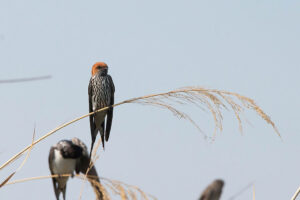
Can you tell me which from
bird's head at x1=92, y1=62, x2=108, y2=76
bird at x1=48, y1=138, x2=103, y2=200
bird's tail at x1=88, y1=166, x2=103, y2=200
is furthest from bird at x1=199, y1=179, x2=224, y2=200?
bird's head at x1=92, y1=62, x2=108, y2=76

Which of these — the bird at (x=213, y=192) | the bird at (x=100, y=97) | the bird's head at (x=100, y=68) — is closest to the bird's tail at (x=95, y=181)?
the bird at (x=213, y=192)

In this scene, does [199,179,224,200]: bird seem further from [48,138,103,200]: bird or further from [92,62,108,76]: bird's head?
[92,62,108,76]: bird's head

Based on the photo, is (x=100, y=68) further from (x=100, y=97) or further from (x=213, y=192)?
(x=213, y=192)

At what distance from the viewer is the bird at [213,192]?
186 centimetres

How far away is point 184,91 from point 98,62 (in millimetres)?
3887

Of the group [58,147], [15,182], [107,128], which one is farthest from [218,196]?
[107,128]

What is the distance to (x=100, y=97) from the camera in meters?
7.20

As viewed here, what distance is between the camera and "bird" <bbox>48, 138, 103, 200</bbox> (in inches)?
165

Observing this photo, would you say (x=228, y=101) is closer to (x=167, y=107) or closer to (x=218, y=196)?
(x=167, y=107)

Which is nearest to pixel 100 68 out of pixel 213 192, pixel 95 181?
pixel 95 181

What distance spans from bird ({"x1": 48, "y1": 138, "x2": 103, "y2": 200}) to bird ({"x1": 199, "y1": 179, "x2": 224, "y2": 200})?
6.21ft

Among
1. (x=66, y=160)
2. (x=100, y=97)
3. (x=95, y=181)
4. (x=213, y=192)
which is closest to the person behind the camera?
(x=213, y=192)

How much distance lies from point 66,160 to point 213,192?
9.72 ft

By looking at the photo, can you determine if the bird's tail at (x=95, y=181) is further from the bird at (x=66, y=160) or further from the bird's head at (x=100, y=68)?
the bird's head at (x=100, y=68)
